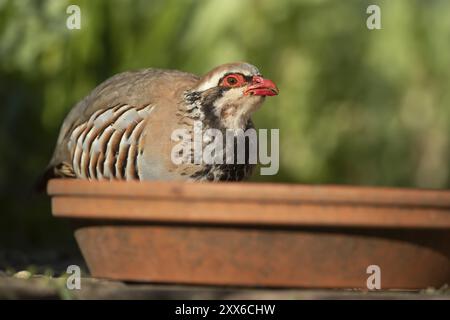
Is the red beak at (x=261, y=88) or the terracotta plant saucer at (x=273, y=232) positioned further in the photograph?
the red beak at (x=261, y=88)

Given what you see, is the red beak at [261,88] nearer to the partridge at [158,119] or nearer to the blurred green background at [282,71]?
the partridge at [158,119]

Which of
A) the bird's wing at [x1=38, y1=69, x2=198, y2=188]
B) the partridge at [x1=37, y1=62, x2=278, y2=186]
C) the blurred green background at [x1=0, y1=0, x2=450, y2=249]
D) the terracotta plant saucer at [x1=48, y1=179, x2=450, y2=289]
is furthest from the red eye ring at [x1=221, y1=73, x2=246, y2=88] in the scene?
the blurred green background at [x1=0, y1=0, x2=450, y2=249]

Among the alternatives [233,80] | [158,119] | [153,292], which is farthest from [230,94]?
[153,292]

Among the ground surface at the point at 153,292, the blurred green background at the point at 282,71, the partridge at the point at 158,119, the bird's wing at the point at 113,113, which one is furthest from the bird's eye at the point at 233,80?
the blurred green background at the point at 282,71

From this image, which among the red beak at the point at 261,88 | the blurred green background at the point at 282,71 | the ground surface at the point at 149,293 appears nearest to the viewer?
the ground surface at the point at 149,293

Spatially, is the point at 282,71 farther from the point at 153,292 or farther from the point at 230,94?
the point at 153,292

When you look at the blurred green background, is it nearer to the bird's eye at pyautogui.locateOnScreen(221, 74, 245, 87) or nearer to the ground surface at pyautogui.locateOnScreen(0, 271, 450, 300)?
the bird's eye at pyautogui.locateOnScreen(221, 74, 245, 87)

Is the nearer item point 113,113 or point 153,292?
point 153,292

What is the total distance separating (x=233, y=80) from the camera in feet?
10.9

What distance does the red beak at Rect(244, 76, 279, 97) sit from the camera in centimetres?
328

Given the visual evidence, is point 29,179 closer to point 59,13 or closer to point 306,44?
point 59,13

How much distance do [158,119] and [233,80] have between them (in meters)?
0.28

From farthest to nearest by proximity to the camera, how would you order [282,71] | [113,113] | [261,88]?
[282,71]
[113,113]
[261,88]

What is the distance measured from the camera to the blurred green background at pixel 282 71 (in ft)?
16.2
